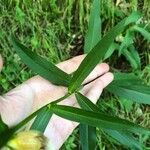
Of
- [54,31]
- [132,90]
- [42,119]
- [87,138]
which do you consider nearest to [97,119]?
[42,119]

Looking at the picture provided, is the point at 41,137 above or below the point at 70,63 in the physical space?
above

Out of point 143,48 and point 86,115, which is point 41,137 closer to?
point 86,115

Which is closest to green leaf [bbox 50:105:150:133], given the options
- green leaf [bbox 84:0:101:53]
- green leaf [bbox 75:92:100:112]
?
green leaf [bbox 75:92:100:112]

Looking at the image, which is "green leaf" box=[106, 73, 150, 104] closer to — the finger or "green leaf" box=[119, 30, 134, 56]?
the finger

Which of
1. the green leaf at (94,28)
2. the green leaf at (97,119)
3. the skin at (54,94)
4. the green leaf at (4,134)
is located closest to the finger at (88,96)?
the skin at (54,94)

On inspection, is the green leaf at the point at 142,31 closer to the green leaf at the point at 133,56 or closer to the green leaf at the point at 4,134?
the green leaf at the point at 133,56

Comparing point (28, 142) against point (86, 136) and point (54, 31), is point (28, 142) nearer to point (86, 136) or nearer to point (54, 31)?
point (86, 136)

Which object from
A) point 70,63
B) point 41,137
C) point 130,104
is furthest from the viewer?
point 130,104

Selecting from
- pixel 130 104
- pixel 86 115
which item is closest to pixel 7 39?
pixel 130 104
